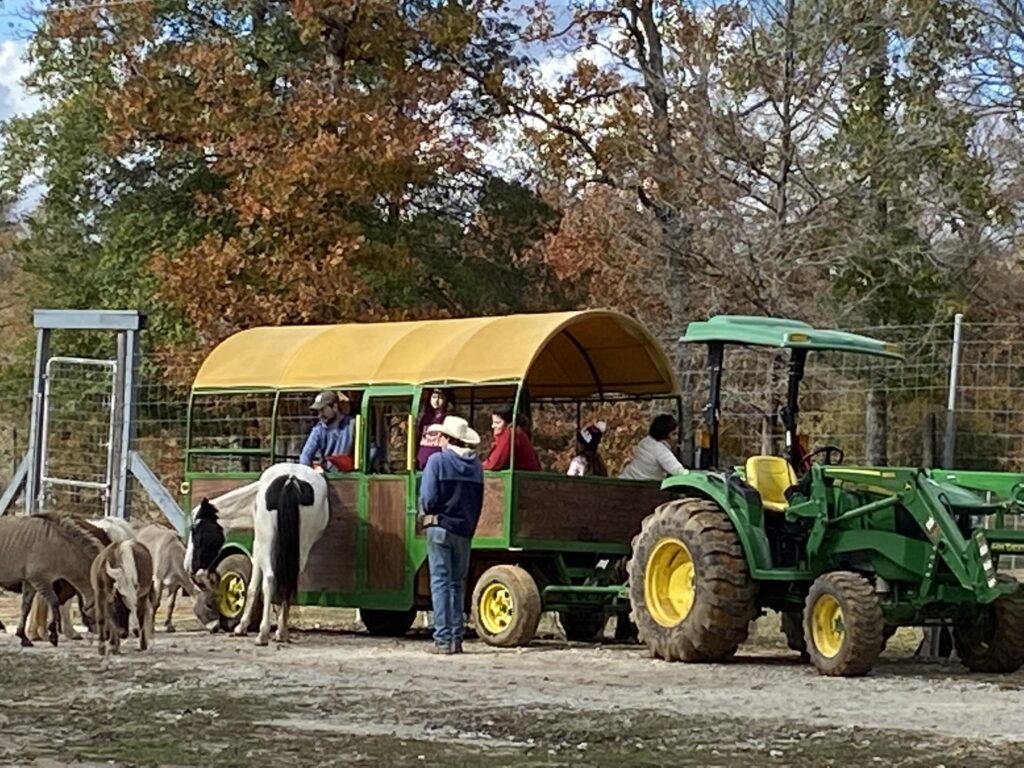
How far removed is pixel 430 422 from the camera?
16.5 meters

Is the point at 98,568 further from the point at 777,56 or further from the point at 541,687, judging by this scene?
the point at 777,56

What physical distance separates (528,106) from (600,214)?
219 centimetres

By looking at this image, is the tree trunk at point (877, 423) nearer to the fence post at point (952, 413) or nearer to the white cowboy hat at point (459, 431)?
the fence post at point (952, 413)

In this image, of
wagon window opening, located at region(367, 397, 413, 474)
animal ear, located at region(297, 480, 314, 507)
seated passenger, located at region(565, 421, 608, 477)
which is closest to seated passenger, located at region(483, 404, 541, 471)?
wagon window opening, located at region(367, 397, 413, 474)

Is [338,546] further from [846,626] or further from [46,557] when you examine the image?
[846,626]

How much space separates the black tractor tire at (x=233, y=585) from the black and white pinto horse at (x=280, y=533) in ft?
1.27

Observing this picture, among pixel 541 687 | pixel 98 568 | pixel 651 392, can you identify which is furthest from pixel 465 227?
pixel 541 687

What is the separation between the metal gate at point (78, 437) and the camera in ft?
68.3

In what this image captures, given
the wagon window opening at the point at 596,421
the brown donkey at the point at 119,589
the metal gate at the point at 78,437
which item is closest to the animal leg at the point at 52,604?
the brown donkey at the point at 119,589

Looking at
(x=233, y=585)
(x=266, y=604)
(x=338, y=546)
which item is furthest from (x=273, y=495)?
(x=233, y=585)

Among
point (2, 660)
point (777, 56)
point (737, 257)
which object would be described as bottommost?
point (2, 660)

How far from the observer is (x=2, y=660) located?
44.5 feet

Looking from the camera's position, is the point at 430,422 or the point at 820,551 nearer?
the point at 820,551

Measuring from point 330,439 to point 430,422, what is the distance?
1.05 metres
